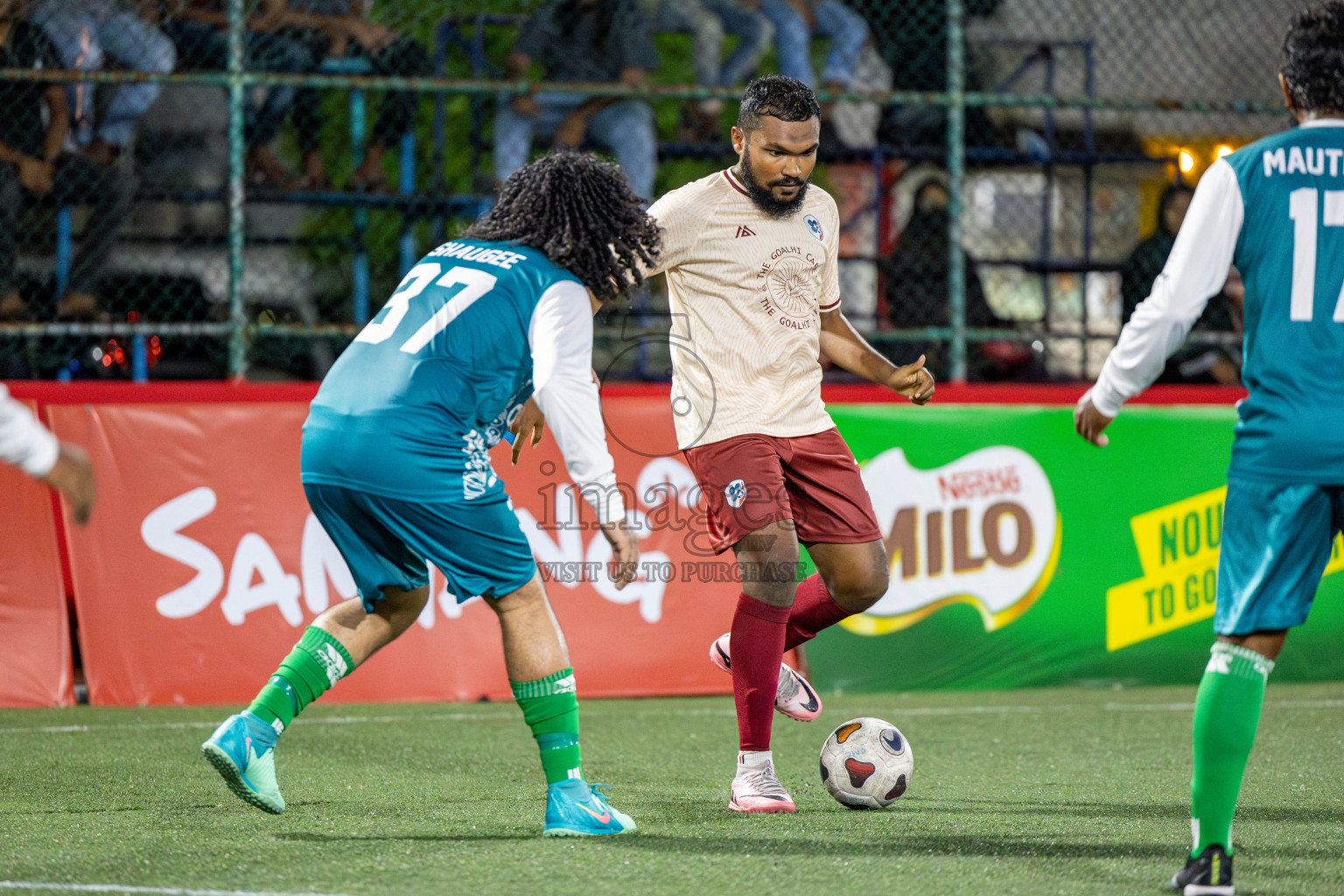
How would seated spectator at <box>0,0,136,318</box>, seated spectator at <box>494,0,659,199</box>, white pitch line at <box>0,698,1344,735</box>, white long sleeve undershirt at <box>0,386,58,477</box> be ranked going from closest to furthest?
white long sleeve undershirt at <box>0,386,58,477</box>, white pitch line at <box>0,698,1344,735</box>, seated spectator at <box>0,0,136,318</box>, seated spectator at <box>494,0,659,199</box>

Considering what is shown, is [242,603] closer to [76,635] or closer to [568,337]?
[76,635]

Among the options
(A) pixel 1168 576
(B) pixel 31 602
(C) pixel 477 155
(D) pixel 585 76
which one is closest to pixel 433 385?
(B) pixel 31 602

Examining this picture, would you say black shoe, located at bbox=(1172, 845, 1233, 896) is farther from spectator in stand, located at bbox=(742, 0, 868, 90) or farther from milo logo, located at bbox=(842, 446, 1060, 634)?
spectator in stand, located at bbox=(742, 0, 868, 90)

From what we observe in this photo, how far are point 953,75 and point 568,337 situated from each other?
4804mm

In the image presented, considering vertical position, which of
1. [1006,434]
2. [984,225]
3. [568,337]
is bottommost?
[1006,434]

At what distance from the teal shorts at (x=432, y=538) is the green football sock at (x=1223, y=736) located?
1.66 metres

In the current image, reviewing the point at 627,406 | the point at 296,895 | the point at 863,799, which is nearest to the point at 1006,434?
the point at 627,406

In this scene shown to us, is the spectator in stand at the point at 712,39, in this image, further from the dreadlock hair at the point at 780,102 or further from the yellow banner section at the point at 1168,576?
the dreadlock hair at the point at 780,102

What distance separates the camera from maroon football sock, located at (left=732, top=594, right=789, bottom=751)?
441cm

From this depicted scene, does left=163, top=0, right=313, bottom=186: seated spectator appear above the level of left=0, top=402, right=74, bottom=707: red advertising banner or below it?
above

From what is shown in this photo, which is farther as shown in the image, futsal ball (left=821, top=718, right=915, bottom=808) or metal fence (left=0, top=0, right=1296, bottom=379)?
metal fence (left=0, top=0, right=1296, bottom=379)

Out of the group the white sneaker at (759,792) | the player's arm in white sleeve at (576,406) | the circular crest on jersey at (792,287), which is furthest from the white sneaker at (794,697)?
the player's arm in white sleeve at (576,406)

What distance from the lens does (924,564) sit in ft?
23.4

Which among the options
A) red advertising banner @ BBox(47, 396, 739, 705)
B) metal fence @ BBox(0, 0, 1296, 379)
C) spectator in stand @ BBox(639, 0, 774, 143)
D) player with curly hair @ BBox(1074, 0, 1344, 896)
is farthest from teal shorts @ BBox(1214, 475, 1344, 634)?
spectator in stand @ BBox(639, 0, 774, 143)
